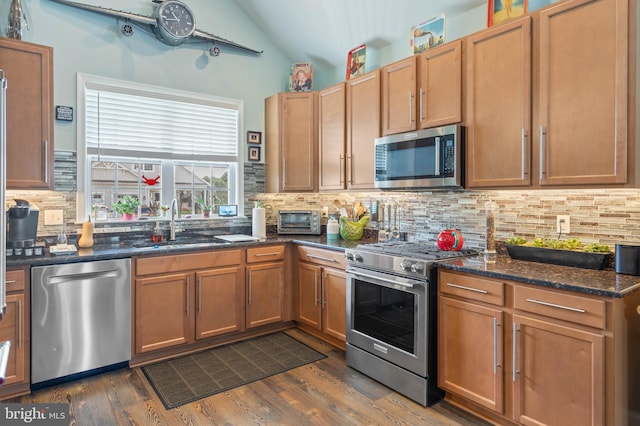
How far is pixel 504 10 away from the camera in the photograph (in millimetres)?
2551

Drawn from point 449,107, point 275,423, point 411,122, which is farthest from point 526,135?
point 275,423

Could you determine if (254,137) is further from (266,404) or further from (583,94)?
(583,94)

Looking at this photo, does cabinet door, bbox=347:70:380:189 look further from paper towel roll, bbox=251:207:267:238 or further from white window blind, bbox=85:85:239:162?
white window blind, bbox=85:85:239:162

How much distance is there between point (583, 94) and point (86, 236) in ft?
11.2

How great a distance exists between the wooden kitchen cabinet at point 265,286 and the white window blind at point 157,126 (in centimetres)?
114

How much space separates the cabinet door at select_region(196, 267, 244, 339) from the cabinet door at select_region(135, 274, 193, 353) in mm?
94

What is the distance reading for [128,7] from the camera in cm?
340

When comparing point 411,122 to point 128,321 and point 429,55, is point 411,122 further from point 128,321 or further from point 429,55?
point 128,321

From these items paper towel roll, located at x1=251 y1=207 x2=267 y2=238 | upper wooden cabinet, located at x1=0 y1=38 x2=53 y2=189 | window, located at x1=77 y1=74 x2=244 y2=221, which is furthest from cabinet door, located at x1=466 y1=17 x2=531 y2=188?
upper wooden cabinet, located at x1=0 y1=38 x2=53 y2=189

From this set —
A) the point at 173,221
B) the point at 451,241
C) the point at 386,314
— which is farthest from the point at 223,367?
the point at 451,241

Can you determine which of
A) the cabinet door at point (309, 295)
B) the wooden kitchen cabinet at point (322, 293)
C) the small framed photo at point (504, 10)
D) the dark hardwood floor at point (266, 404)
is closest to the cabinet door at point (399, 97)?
the small framed photo at point (504, 10)

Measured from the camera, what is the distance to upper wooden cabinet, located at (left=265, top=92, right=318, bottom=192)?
3895 millimetres

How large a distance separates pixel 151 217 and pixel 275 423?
2.22m

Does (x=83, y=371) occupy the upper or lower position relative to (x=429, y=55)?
lower
